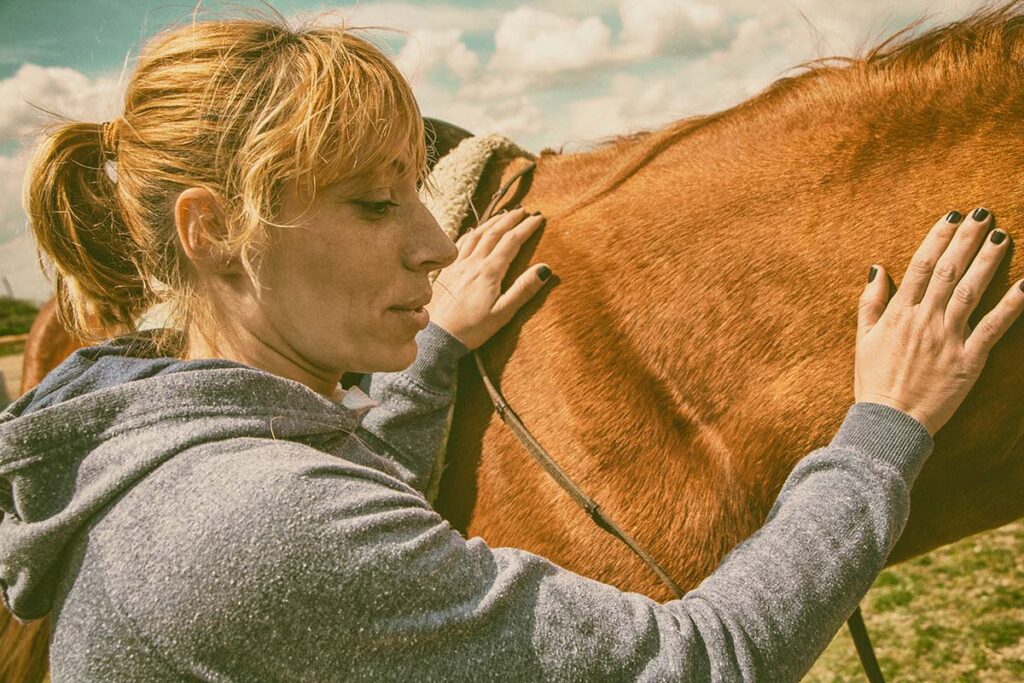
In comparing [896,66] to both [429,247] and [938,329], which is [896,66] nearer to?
[938,329]

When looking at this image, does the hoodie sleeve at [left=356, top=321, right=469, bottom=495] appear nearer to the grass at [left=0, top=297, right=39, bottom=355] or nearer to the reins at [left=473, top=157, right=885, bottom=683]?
the reins at [left=473, top=157, right=885, bottom=683]

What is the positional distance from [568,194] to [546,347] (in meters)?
0.40

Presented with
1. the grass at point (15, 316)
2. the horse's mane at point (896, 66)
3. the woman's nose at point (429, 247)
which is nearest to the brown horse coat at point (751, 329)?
the horse's mane at point (896, 66)

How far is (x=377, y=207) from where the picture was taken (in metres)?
1.17

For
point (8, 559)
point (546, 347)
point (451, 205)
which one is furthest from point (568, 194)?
point (8, 559)

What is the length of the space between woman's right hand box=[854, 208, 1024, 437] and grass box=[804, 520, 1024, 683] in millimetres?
2384

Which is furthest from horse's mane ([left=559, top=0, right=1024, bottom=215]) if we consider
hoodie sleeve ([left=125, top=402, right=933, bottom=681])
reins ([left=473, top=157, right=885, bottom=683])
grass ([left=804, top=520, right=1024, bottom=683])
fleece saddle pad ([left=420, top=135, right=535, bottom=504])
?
grass ([left=804, top=520, right=1024, bottom=683])

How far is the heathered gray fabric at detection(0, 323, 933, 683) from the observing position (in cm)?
86

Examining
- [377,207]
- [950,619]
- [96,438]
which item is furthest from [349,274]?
[950,619]

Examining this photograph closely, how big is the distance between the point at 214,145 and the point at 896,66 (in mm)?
1179

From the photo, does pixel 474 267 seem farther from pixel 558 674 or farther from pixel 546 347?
pixel 558 674

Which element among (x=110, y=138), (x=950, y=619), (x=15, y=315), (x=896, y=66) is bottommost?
(x=15, y=315)

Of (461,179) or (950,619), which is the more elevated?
(461,179)

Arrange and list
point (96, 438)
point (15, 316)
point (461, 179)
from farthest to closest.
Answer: point (15, 316) < point (461, 179) < point (96, 438)
